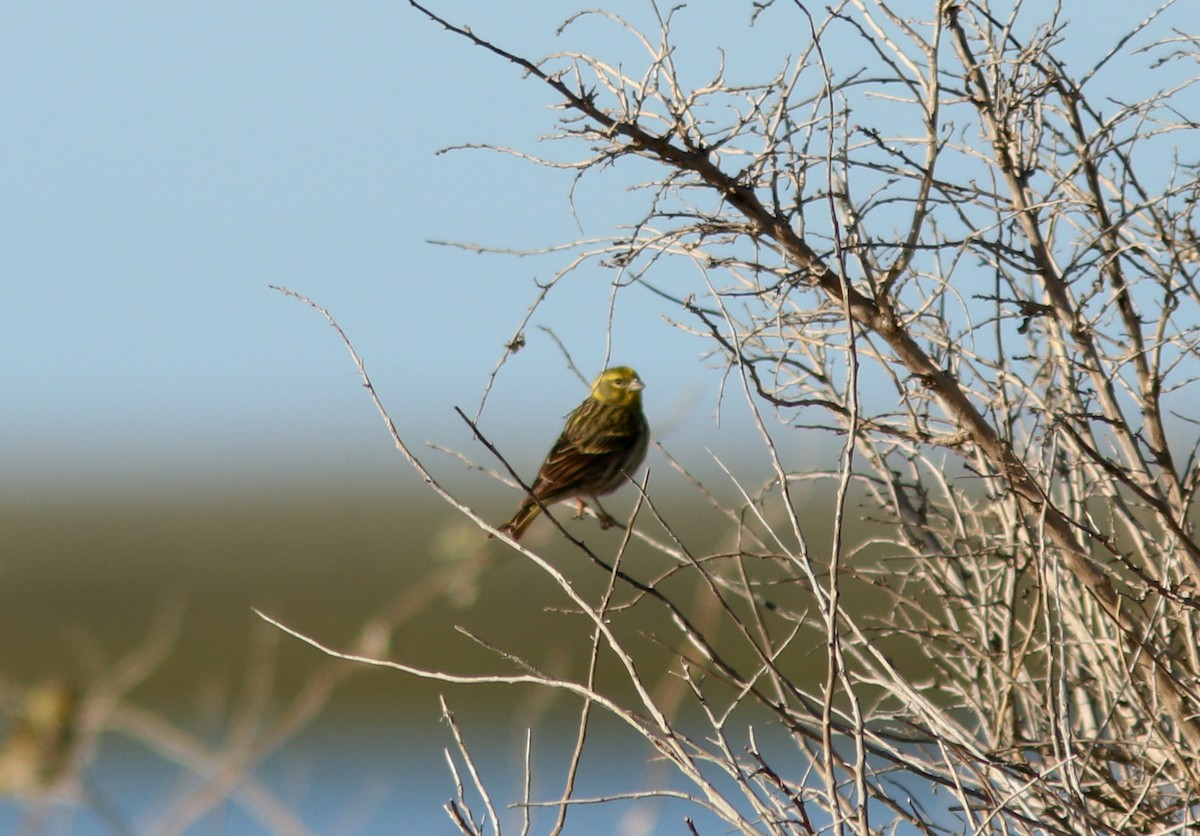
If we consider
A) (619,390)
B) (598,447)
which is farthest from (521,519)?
(619,390)

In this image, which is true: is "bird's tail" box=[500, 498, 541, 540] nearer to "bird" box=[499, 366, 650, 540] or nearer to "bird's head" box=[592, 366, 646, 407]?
"bird" box=[499, 366, 650, 540]

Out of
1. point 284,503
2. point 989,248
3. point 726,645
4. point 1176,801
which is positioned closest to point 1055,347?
point 989,248

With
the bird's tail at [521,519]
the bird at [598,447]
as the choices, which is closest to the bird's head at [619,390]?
the bird at [598,447]

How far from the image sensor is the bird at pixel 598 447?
26.3 ft

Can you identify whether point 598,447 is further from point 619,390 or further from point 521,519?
point 521,519

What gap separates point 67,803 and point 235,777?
254mm

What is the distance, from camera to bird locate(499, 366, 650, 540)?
26.3 feet

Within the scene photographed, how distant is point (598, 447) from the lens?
8.25 m

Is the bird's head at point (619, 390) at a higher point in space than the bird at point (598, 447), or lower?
higher

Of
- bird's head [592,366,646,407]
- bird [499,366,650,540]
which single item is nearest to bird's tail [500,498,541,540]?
bird [499,366,650,540]

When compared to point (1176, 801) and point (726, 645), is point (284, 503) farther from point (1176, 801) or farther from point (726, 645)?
point (1176, 801)

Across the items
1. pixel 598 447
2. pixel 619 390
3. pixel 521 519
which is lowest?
pixel 521 519

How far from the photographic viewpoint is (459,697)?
28469mm

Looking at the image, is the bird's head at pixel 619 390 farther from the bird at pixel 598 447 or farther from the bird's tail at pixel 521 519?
the bird's tail at pixel 521 519
